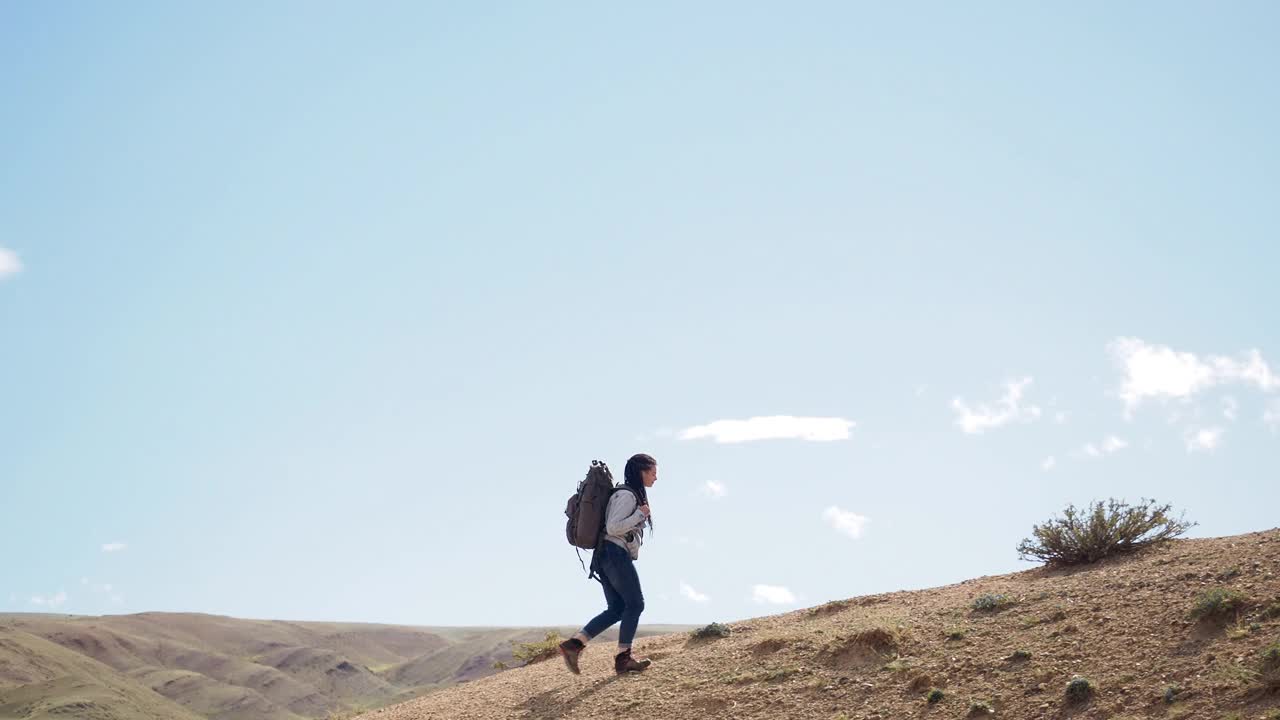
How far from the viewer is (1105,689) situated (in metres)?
8.88

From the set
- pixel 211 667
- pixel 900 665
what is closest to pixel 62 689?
pixel 211 667

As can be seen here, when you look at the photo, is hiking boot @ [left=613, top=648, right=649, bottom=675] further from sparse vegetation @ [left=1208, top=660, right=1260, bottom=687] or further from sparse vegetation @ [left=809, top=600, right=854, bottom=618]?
sparse vegetation @ [left=1208, top=660, right=1260, bottom=687]

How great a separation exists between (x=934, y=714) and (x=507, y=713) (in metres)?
5.23

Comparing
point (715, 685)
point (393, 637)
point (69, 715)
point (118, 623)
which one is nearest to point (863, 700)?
point (715, 685)

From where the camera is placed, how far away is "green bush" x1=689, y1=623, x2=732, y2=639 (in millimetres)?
13836

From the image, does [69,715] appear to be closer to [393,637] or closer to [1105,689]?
[1105,689]

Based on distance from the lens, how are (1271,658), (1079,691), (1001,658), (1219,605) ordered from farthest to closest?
1. (1001,658)
2. (1219,605)
3. (1079,691)
4. (1271,658)

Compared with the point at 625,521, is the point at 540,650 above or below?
below

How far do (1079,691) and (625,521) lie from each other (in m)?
4.86

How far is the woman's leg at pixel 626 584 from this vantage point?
11977 millimetres

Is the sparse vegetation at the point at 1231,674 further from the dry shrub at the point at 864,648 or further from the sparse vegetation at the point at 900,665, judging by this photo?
the dry shrub at the point at 864,648

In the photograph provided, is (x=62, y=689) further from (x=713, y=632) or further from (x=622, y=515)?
(x=622, y=515)

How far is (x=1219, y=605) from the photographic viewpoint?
31.4 feet

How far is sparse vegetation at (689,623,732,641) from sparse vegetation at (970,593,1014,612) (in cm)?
325
